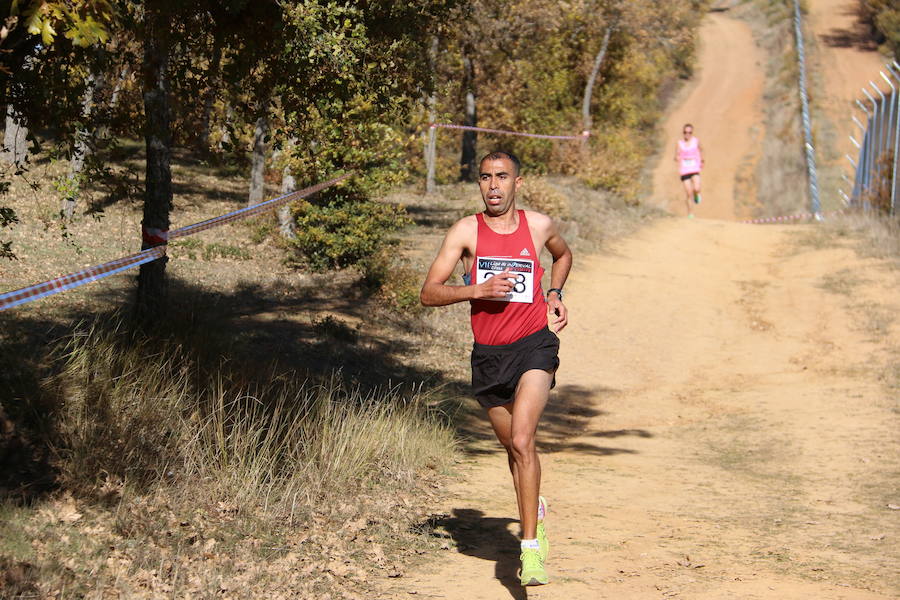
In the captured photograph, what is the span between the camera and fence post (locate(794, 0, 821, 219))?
34216 mm

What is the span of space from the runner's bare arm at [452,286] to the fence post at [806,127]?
2322cm

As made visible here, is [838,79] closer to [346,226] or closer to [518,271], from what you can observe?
[346,226]

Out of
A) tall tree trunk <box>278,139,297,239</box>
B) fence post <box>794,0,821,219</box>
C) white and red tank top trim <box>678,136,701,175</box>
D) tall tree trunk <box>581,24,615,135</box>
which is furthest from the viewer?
fence post <box>794,0,821,219</box>

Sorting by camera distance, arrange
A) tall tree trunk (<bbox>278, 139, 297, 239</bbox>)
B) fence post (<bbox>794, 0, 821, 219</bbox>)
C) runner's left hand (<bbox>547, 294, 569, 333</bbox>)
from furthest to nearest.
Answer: fence post (<bbox>794, 0, 821, 219</bbox>) → tall tree trunk (<bbox>278, 139, 297, 239</bbox>) → runner's left hand (<bbox>547, 294, 569, 333</bbox>)

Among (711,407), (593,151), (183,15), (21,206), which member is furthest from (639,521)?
(593,151)

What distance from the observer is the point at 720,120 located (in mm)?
49000

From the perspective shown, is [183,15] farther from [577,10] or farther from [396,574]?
[577,10]

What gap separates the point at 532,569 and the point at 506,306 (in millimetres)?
1292

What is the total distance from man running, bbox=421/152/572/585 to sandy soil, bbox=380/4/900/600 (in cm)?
82

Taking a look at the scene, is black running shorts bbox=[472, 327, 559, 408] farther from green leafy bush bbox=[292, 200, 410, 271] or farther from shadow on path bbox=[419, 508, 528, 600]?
green leafy bush bbox=[292, 200, 410, 271]

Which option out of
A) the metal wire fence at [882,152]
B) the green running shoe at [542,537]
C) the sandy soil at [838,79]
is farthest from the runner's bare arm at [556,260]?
the sandy soil at [838,79]

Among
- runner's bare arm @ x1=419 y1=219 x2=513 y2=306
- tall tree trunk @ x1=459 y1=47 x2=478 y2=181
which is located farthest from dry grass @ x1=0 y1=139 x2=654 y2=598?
tall tree trunk @ x1=459 y1=47 x2=478 y2=181

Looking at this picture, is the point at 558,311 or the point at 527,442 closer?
the point at 527,442

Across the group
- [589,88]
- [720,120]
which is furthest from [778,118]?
[589,88]
